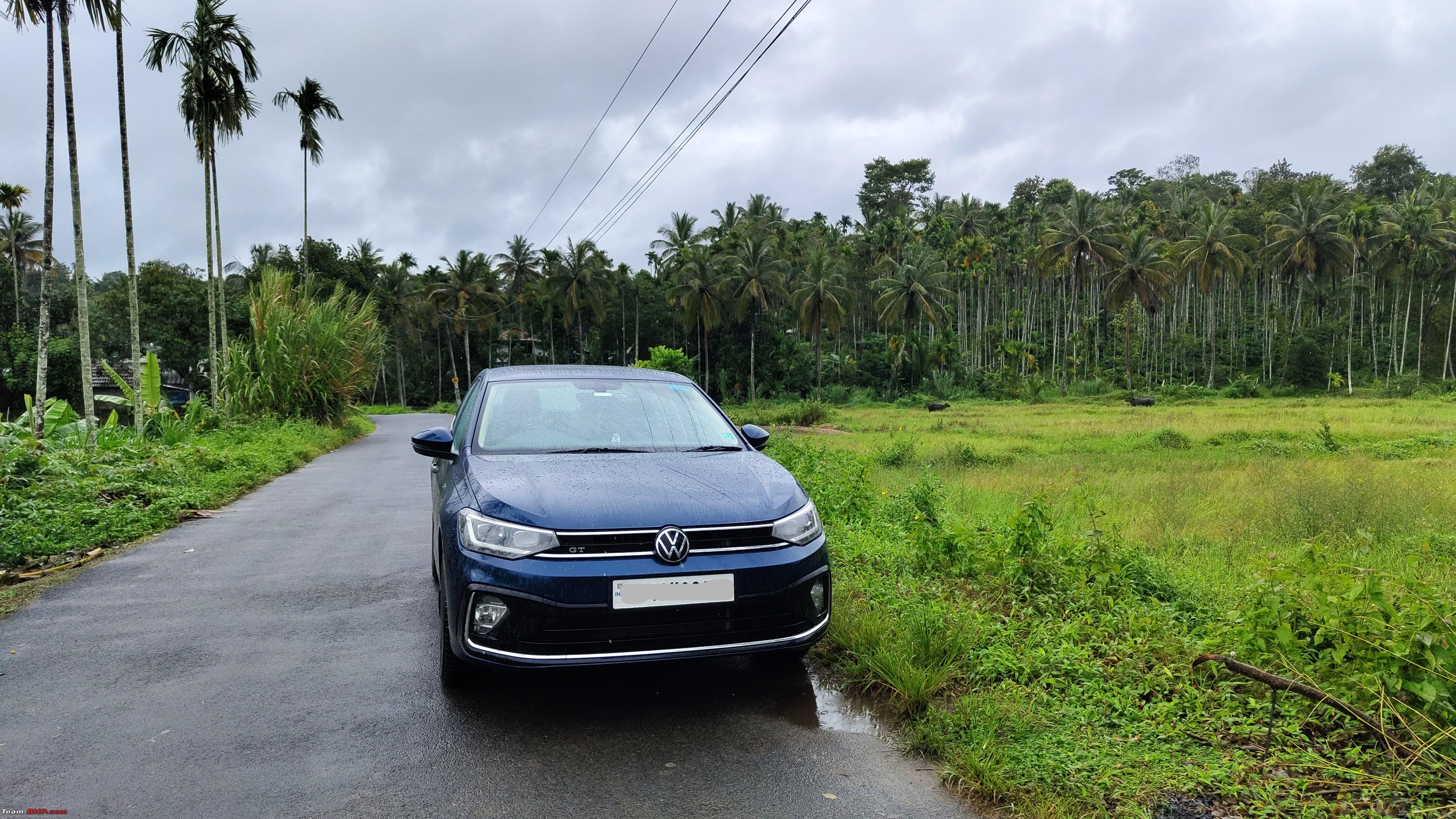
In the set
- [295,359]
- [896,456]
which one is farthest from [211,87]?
[896,456]

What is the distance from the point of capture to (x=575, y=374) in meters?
5.17

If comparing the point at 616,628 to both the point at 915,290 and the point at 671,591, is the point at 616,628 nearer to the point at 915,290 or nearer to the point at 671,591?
the point at 671,591

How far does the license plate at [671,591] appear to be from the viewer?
3.26m

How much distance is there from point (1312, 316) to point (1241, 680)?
74.0 m

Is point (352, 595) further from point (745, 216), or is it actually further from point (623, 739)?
point (745, 216)

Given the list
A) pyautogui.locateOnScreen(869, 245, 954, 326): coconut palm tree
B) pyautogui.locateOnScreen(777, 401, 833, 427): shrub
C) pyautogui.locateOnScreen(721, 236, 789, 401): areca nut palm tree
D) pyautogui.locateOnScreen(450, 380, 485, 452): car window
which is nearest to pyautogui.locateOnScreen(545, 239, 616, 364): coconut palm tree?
pyautogui.locateOnScreen(721, 236, 789, 401): areca nut palm tree

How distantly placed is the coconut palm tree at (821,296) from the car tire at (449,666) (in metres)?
50.0

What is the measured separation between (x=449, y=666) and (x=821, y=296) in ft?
164

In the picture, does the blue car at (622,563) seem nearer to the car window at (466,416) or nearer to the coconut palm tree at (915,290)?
the car window at (466,416)

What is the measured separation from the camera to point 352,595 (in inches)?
220

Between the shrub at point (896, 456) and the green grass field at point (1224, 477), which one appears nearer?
the green grass field at point (1224, 477)

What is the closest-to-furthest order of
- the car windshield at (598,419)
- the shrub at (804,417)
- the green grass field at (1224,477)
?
the car windshield at (598,419) → the green grass field at (1224,477) → the shrub at (804,417)

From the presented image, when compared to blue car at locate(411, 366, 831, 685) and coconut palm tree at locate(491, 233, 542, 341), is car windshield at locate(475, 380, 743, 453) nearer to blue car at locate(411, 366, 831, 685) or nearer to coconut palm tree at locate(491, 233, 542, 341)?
blue car at locate(411, 366, 831, 685)

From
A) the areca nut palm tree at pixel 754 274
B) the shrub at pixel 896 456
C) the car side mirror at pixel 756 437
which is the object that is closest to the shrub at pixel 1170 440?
the shrub at pixel 896 456
